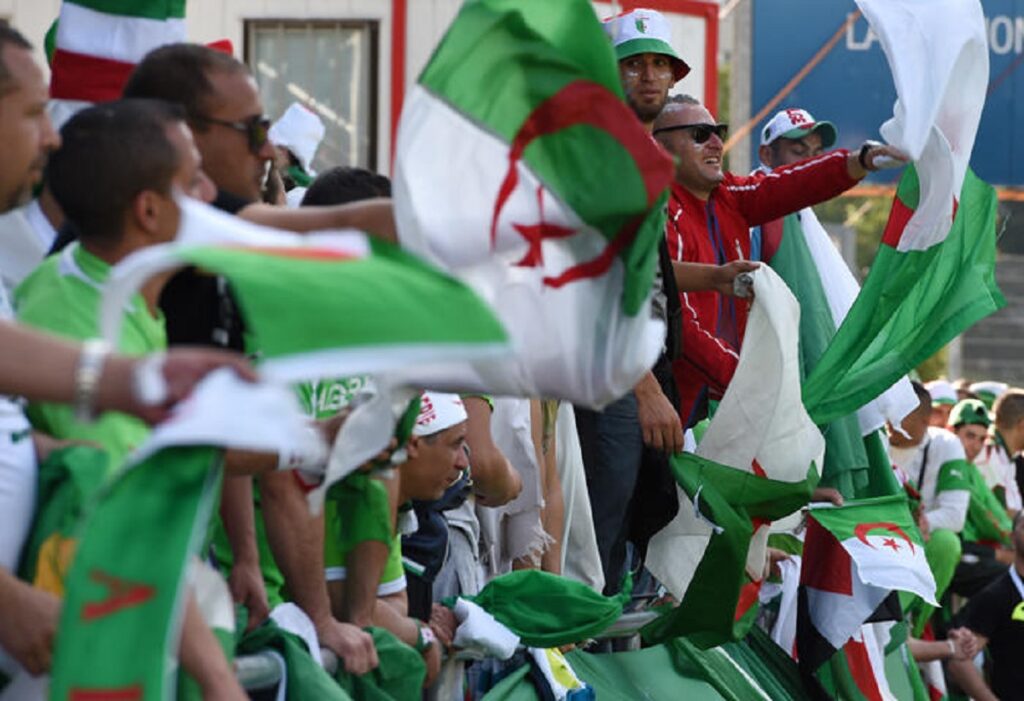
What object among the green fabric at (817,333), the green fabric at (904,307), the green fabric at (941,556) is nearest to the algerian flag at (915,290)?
the green fabric at (904,307)

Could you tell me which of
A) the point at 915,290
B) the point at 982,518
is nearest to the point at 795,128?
the point at 915,290

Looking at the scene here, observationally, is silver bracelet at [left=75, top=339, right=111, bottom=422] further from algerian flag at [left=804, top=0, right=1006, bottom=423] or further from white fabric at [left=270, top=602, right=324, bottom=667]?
algerian flag at [left=804, top=0, right=1006, bottom=423]

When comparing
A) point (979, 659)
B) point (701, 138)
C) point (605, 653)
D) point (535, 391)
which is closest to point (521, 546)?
point (605, 653)

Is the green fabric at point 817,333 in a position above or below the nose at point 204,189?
below

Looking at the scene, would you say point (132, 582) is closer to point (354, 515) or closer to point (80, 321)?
point (80, 321)

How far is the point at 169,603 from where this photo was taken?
341 centimetres

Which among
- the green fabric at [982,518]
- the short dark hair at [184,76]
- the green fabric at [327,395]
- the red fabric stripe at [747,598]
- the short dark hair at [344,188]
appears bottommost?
the green fabric at [982,518]

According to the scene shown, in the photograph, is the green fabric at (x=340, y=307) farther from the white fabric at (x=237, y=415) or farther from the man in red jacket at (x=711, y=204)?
the man in red jacket at (x=711, y=204)

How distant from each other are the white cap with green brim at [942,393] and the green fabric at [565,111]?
30.1 ft

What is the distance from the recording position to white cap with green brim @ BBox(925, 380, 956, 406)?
13.8m

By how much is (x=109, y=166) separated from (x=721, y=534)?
356 centimetres

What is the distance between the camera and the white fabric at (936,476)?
11930 mm

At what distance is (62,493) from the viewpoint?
3.96 m

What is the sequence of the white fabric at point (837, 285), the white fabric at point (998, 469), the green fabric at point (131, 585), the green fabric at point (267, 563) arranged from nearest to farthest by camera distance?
the green fabric at point (131, 585) < the green fabric at point (267, 563) < the white fabric at point (837, 285) < the white fabric at point (998, 469)
